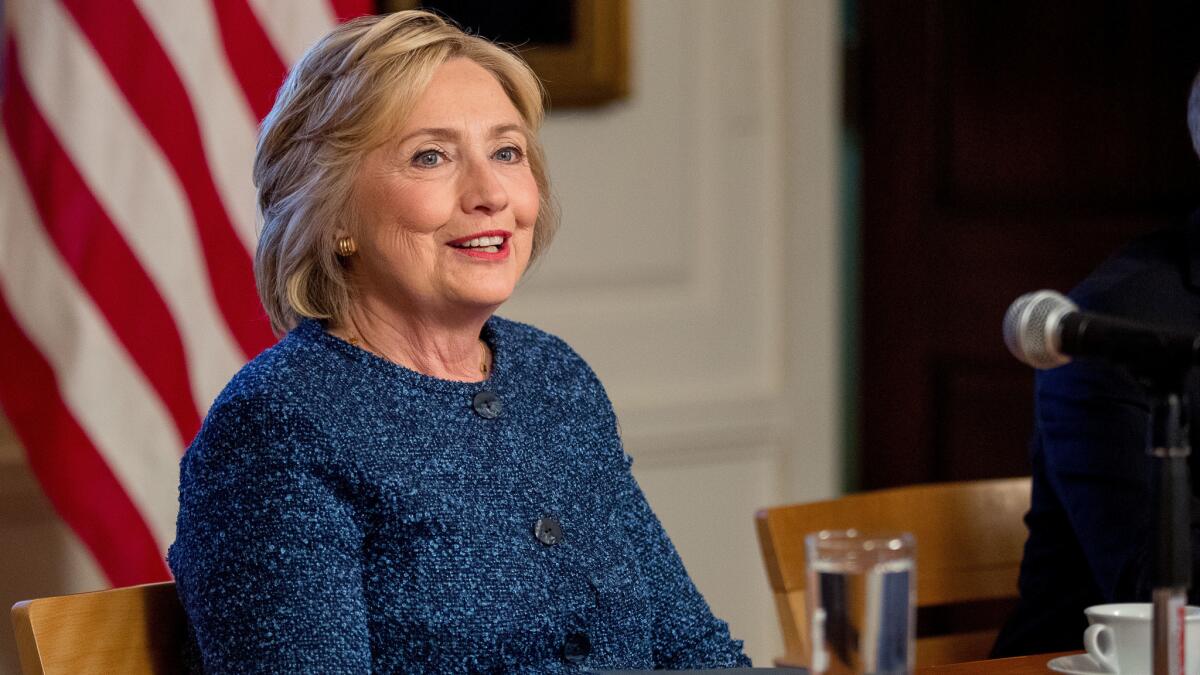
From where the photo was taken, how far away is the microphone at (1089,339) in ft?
3.64

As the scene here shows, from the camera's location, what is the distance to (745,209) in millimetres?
3885

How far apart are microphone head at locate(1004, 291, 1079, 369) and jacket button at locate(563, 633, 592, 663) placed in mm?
660

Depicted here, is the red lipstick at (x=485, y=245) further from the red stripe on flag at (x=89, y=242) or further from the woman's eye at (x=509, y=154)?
the red stripe on flag at (x=89, y=242)

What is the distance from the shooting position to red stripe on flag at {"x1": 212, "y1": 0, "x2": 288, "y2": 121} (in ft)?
8.30

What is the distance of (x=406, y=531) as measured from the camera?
158 cm

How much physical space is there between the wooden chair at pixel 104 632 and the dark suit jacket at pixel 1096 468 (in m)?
1.14

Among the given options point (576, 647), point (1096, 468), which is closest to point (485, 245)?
point (576, 647)

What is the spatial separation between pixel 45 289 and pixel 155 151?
0.94ft

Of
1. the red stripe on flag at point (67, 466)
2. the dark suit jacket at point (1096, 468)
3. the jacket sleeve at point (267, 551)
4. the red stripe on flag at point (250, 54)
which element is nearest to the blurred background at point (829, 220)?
the red stripe on flag at point (250, 54)

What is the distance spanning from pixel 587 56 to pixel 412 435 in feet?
6.72

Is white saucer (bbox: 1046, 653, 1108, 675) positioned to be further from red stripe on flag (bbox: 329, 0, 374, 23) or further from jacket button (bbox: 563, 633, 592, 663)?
red stripe on flag (bbox: 329, 0, 374, 23)

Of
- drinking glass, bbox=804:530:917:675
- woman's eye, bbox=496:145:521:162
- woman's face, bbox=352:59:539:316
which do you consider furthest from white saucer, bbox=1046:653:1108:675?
woman's eye, bbox=496:145:521:162

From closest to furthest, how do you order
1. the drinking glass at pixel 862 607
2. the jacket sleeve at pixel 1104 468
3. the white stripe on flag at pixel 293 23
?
the drinking glass at pixel 862 607
the jacket sleeve at pixel 1104 468
the white stripe on flag at pixel 293 23

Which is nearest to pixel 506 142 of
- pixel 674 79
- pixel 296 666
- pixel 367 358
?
pixel 367 358
